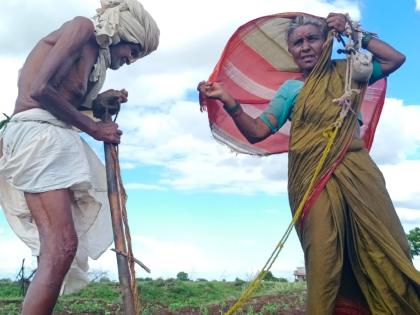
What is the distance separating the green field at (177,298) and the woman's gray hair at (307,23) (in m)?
2.95

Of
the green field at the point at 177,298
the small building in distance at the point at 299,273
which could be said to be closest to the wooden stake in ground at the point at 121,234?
the green field at the point at 177,298

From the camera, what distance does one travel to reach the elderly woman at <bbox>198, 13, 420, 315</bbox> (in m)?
3.16

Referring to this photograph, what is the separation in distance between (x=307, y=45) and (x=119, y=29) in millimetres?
1009

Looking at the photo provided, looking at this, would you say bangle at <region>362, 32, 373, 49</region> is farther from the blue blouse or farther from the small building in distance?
the small building in distance

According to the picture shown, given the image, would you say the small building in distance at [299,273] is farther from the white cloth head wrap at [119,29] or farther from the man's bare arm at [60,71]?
the man's bare arm at [60,71]

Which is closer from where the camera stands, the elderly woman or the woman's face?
the elderly woman

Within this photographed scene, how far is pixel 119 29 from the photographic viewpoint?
337cm

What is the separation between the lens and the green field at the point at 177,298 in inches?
245

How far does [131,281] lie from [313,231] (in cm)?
93

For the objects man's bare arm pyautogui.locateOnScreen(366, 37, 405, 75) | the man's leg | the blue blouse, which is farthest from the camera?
the blue blouse

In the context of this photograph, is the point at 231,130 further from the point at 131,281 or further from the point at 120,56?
the point at 131,281

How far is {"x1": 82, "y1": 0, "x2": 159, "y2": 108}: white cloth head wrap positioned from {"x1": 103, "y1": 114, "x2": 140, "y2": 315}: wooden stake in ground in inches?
15.9

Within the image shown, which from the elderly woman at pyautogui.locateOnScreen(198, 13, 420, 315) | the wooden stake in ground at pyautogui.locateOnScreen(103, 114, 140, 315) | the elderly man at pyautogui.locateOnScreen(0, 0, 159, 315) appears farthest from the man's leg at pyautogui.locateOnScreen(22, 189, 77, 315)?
the elderly woman at pyautogui.locateOnScreen(198, 13, 420, 315)

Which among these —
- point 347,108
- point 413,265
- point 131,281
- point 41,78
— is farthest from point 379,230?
point 41,78
